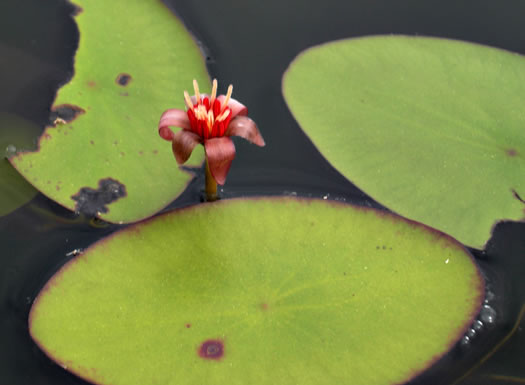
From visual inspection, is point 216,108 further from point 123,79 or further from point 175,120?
point 123,79

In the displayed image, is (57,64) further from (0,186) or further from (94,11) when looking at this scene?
(0,186)

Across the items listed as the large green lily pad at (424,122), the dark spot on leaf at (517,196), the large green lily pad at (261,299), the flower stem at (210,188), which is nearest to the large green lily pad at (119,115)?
the flower stem at (210,188)

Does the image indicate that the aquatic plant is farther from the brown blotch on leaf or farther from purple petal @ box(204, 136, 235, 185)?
the brown blotch on leaf

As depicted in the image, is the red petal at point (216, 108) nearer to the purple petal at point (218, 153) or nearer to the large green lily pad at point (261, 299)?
the purple petal at point (218, 153)

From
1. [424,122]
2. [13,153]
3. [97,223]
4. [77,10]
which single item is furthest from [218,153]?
[77,10]

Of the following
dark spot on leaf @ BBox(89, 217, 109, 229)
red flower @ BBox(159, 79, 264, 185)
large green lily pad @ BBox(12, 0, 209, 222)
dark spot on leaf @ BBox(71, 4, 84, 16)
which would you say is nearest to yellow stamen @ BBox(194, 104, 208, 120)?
red flower @ BBox(159, 79, 264, 185)

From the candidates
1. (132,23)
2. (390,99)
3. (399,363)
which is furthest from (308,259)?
(132,23)
